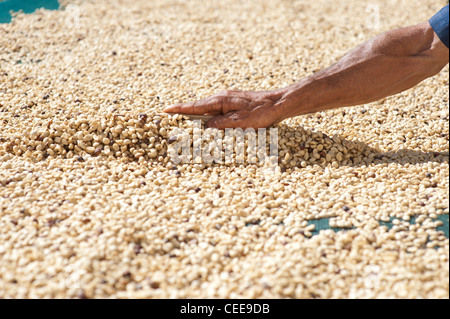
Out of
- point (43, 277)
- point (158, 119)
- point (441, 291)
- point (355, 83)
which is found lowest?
point (441, 291)

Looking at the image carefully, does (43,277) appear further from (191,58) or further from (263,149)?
(191,58)

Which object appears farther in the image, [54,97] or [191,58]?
[191,58]

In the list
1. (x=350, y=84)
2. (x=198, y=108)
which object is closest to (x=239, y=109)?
(x=198, y=108)

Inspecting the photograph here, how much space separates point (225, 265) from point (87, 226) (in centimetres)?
71

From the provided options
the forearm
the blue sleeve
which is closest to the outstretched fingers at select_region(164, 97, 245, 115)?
the forearm

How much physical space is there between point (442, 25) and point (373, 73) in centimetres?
50

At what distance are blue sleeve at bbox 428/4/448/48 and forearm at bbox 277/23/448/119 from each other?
0.62 feet

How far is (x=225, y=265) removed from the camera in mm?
2029

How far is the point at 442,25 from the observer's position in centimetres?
256

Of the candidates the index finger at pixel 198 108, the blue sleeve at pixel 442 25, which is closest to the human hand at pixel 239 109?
the index finger at pixel 198 108

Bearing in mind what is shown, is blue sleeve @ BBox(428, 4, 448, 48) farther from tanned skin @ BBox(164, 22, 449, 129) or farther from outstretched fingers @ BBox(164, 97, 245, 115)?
outstretched fingers @ BBox(164, 97, 245, 115)

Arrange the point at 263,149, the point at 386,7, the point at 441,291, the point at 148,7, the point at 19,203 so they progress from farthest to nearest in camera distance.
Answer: the point at 386,7, the point at 148,7, the point at 263,149, the point at 19,203, the point at 441,291

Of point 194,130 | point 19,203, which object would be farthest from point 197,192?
point 19,203

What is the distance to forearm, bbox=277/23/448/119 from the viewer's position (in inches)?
112
